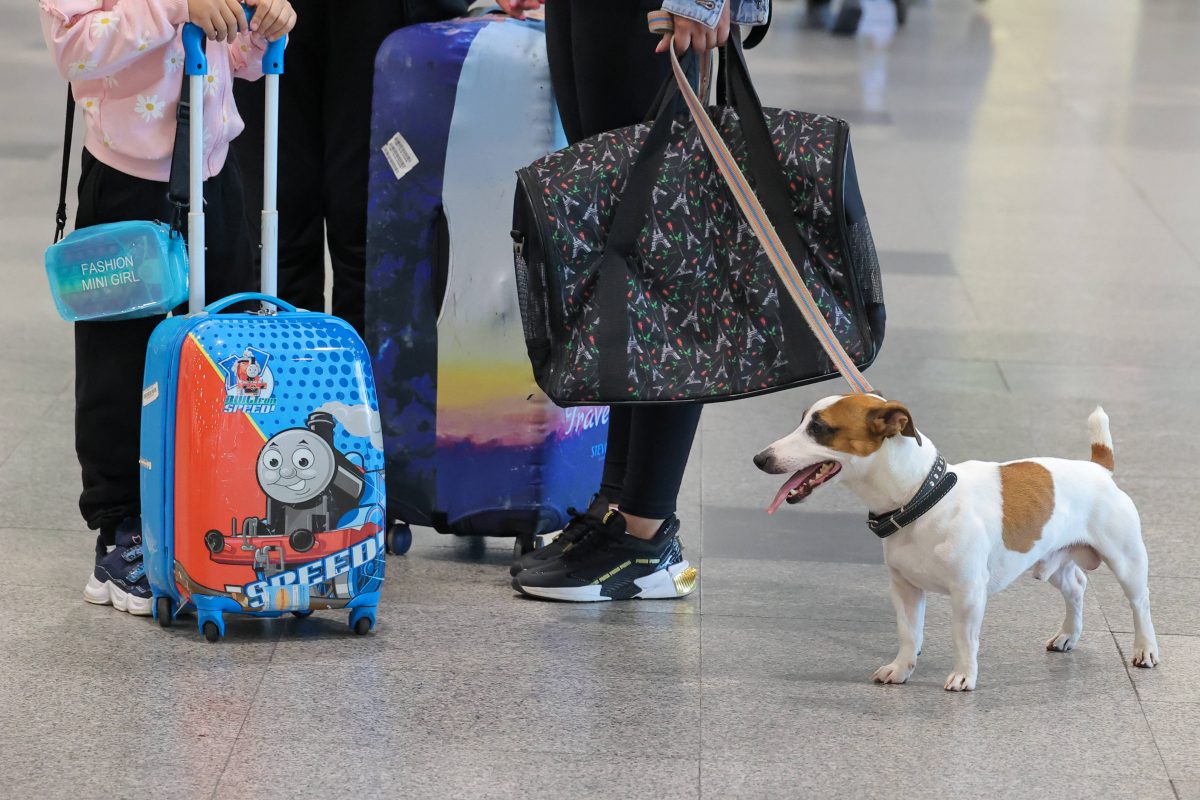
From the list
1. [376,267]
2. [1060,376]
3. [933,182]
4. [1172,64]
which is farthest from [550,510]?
[1172,64]

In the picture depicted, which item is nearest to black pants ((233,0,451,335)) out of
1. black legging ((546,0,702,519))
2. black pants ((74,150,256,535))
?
black pants ((74,150,256,535))

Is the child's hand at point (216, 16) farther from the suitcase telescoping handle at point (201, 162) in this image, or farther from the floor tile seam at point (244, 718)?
the floor tile seam at point (244, 718)

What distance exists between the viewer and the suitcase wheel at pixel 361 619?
2.74m

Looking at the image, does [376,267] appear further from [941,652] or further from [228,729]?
[941,652]

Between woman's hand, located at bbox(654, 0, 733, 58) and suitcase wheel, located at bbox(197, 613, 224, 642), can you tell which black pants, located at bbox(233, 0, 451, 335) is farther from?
suitcase wheel, located at bbox(197, 613, 224, 642)

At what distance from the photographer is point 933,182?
729cm

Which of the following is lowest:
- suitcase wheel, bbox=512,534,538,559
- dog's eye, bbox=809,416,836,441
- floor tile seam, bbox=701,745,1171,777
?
suitcase wheel, bbox=512,534,538,559

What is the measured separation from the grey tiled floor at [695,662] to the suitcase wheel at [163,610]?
0.03m

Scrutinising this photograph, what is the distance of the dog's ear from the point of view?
246 centimetres

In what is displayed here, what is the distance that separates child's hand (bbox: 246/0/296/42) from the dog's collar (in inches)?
51.7

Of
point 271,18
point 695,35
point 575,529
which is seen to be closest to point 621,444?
point 575,529

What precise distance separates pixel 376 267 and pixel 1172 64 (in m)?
10.3

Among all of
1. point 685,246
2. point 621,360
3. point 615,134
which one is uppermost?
point 615,134

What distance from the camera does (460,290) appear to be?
303 centimetres
